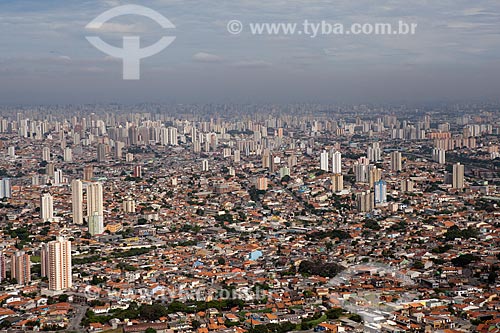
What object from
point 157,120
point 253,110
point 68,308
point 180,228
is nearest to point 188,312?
point 68,308

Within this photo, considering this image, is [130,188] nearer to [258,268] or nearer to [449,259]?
[258,268]

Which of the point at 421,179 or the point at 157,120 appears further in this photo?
the point at 157,120

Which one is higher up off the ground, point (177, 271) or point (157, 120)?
→ point (157, 120)

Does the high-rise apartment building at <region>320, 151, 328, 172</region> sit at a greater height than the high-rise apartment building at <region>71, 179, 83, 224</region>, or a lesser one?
greater

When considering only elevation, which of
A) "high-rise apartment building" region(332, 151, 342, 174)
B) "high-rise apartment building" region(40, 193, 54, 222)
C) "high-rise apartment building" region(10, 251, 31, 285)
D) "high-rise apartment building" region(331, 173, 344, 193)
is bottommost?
"high-rise apartment building" region(10, 251, 31, 285)

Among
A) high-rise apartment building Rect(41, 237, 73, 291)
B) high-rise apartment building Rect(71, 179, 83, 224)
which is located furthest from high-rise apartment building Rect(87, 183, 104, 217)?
high-rise apartment building Rect(41, 237, 73, 291)

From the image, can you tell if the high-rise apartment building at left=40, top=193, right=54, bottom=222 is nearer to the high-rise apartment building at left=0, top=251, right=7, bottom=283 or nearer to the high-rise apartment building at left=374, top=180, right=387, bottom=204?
the high-rise apartment building at left=0, top=251, right=7, bottom=283

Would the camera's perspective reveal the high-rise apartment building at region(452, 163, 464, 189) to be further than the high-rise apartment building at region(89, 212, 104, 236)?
Yes

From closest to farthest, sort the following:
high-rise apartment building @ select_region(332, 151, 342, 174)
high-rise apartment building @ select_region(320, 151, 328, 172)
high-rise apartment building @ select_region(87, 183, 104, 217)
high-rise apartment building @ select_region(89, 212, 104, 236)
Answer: high-rise apartment building @ select_region(89, 212, 104, 236) < high-rise apartment building @ select_region(87, 183, 104, 217) < high-rise apartment building @ select_region(332, 151, 342, 174) < high-rise apartment building @ select_region(320, 151, 328, 172)

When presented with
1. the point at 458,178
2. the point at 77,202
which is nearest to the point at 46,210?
the point at 77,202

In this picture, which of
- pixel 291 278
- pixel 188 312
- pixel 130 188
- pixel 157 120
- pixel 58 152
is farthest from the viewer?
pixel 157 120

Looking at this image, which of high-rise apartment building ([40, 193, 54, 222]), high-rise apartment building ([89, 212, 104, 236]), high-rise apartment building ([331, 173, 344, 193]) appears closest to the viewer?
high-rise apartment building ([89, 212, 104, 236])
